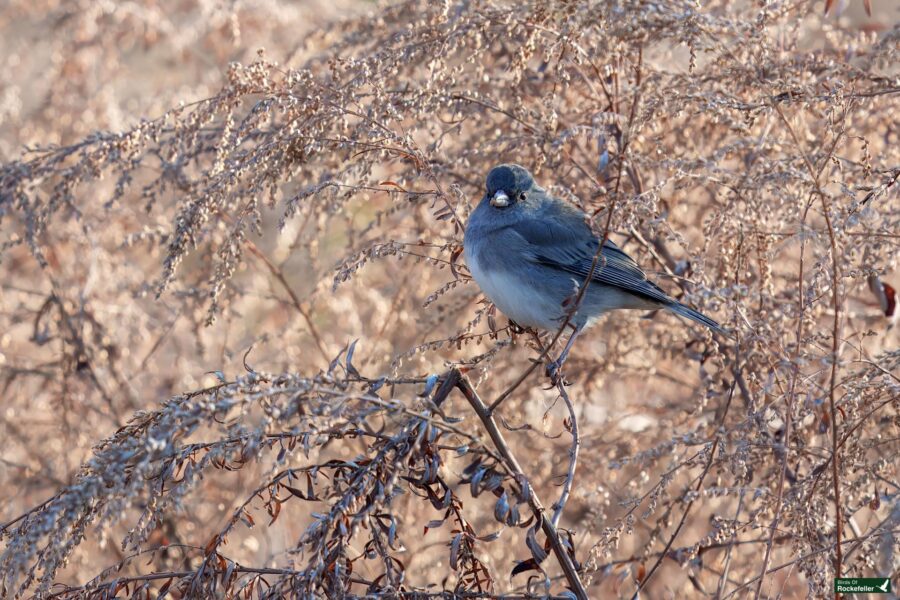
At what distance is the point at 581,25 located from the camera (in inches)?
87.9

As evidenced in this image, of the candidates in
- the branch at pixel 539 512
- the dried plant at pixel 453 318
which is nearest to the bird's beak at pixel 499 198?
the dried plant at pixel 453 318

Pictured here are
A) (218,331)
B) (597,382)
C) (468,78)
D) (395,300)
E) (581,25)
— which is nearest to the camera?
(581,25)

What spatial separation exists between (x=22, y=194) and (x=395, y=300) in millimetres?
1667

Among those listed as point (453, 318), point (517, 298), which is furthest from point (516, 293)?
point (453, 318)

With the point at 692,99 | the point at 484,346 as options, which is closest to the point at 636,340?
the point at 484,346

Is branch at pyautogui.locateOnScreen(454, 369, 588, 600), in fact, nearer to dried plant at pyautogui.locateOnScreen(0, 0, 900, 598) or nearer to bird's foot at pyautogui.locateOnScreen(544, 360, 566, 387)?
dried plant at pyautogui.locateOnScreen(0, 0, 900, 598)

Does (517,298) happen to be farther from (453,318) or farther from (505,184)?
(453,318)

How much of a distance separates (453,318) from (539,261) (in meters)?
0.65

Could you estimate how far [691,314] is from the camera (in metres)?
3.09

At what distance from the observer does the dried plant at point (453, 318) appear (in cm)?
188

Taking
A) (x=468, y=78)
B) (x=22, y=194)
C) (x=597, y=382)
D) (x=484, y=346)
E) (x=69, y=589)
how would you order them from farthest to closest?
(x=484, y=346) < (x=597, y=382) < (x=468, y=78) < (x=22, y=194) < (x=69, y=589)

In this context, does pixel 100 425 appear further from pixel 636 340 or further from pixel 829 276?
pixel 829 276

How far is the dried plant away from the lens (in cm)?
188

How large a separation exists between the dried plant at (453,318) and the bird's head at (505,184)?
140 millimetres
